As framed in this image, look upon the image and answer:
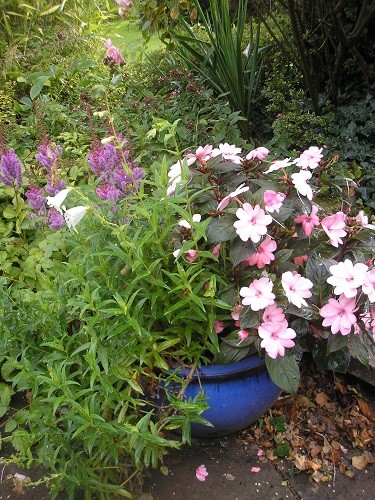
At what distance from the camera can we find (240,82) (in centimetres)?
316

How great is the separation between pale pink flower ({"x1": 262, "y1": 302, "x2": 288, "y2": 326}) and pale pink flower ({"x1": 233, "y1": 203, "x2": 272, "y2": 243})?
7.3 inches

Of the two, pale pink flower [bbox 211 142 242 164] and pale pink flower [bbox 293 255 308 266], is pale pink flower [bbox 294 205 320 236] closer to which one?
pale pink flower [bbox 293 255 308 266]

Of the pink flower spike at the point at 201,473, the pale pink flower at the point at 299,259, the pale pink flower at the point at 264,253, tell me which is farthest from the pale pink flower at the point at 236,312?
the pink flower spike at the point at 201,473

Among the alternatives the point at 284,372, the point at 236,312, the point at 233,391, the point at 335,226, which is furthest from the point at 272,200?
the point at 233,391

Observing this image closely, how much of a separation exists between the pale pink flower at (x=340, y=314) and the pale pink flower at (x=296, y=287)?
61 mm

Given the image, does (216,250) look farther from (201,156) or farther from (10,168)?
(10,168)

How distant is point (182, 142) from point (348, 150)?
94 centimetres

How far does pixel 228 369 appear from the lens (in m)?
1.62

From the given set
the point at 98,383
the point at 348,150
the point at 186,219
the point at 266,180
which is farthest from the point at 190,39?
the point at 98,383

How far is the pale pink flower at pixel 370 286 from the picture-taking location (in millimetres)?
1361

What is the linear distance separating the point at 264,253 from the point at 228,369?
374 millimetres

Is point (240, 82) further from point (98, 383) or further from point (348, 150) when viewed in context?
point (98, 383)

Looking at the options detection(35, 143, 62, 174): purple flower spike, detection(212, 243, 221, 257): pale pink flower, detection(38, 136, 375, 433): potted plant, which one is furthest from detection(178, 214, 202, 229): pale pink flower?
detection(35, 143, 62, 174): purple flower spike

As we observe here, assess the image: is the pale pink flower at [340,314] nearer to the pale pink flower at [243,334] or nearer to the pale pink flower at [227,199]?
the pale pink flower at [243,334]
